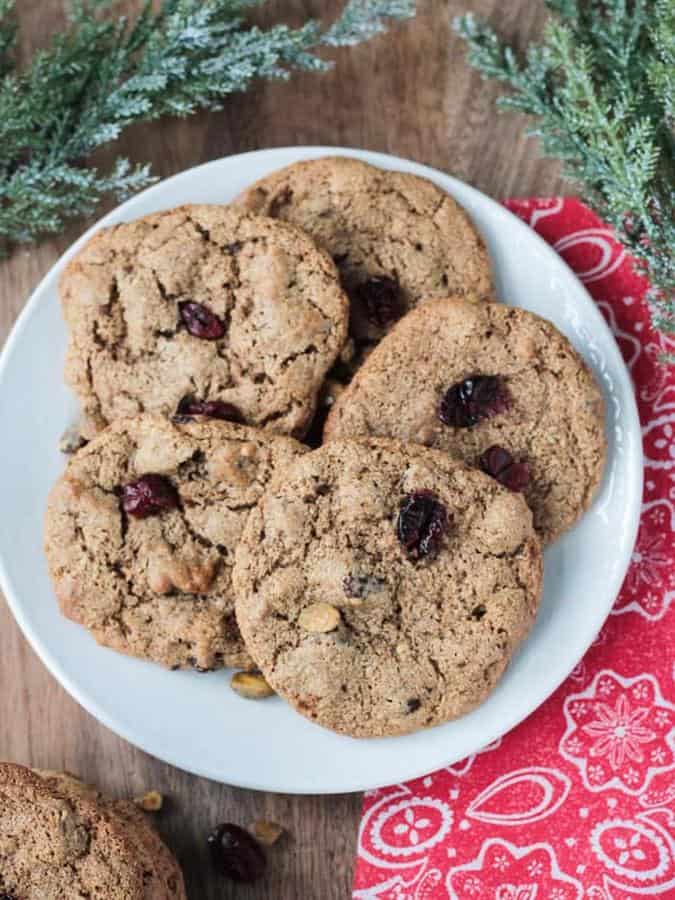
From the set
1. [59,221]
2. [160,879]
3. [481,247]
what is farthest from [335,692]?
[59,221]

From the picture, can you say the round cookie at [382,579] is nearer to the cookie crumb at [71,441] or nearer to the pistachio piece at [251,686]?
the pistachio piece at [251,686]

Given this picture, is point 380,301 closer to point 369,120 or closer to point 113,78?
point 369,120

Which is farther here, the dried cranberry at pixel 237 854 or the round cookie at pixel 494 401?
the dried cranberry at pixel 237 854

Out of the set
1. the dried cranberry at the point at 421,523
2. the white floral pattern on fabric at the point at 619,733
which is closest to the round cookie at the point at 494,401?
the dried cranberry at the point at 421,523

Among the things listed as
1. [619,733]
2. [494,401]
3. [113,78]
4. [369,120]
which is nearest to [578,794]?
[619,733]

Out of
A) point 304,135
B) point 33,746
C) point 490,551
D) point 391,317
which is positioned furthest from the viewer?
point 304,135

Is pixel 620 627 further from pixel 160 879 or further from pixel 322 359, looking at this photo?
pixel 160 879
